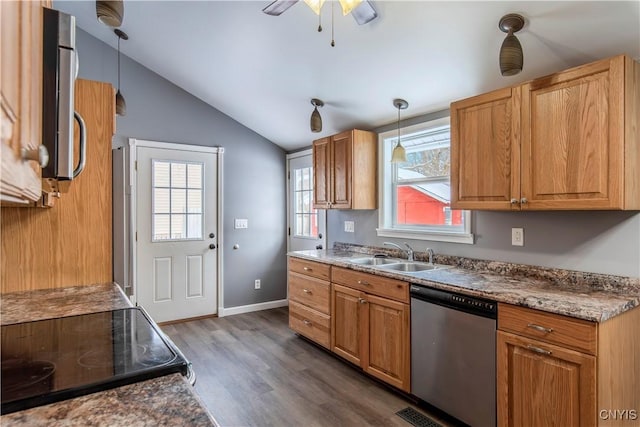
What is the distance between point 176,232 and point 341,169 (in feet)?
7.04

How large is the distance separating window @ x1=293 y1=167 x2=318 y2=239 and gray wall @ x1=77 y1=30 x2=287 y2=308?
22 centimetres

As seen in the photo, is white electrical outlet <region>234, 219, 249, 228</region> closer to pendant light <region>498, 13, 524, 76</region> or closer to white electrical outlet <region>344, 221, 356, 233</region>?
white electrical outlet <region>344, 221, 356, 233</region>

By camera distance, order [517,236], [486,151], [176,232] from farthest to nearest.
Result: 1. [176,232]
2. [517,236]
3. [486,151]

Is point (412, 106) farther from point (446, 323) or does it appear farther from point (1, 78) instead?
point (1, 78)

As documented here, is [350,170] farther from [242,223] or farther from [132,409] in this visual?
[132,409]

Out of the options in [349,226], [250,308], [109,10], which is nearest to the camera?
[109,10]

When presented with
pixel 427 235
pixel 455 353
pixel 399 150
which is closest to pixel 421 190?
pixel 427 235

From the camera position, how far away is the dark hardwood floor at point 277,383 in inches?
92.2

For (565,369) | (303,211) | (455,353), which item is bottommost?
(455,353)

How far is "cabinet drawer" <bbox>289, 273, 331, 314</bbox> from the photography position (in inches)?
129

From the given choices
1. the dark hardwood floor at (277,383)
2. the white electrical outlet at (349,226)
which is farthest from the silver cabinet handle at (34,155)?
the white electrical outlet at (349,226)

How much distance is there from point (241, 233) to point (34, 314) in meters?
3.20

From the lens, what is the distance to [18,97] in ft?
1.51

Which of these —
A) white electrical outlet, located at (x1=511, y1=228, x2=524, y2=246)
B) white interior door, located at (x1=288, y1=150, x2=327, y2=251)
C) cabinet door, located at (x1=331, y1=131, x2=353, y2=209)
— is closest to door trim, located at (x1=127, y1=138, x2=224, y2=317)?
white interior door, located at (x1=288, y1=150, x2=327, y2=251)
